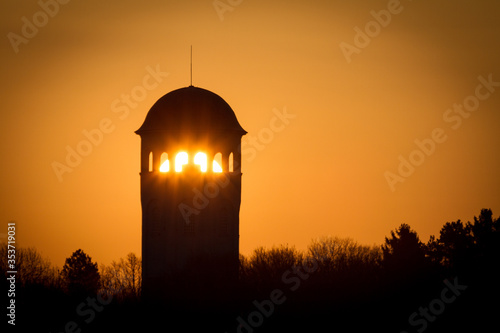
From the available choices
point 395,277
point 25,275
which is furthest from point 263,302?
point 25,275

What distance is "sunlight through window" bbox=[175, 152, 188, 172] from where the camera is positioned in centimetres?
8294

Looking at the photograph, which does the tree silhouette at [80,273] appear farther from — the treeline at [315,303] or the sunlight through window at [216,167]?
the sunlight through window at [216,167]

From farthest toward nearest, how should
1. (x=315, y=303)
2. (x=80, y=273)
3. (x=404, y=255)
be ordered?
(x=80, y=273) → (x=404, y=255) → (x=315, y=303)

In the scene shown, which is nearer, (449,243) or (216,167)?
(216,167)

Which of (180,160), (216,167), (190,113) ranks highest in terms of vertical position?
(190,113)

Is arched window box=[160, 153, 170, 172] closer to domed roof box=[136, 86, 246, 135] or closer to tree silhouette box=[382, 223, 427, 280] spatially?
domed roof box=[136, 86, 246, 135]

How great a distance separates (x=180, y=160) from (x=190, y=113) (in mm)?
2478

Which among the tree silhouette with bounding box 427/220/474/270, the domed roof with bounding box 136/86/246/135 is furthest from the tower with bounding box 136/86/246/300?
the tree silhouette with bounding box 427/220/474/270

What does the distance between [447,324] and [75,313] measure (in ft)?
58.7

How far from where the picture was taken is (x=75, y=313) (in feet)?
258

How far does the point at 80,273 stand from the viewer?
10944cm

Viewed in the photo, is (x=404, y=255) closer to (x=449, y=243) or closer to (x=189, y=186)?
(x=449, y=243)

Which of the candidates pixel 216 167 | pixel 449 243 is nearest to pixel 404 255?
pixel 449 243

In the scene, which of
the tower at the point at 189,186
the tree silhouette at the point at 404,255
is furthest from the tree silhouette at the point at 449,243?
the tower at the point at 189,186
